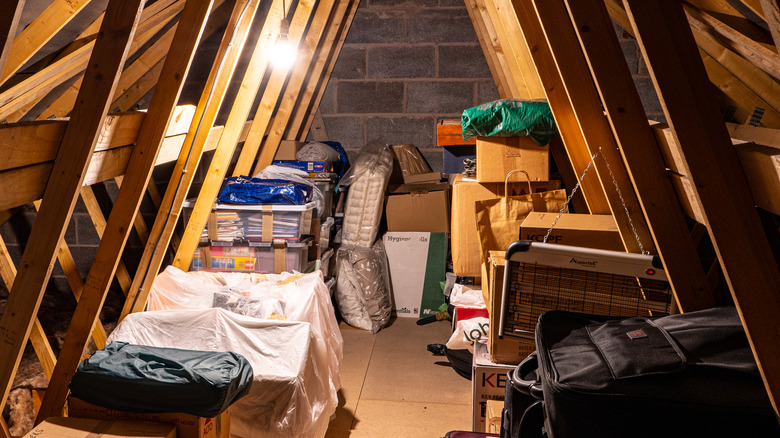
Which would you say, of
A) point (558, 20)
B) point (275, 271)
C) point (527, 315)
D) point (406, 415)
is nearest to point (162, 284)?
point (275, 271)

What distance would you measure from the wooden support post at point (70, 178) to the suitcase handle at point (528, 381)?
1386 millimetres

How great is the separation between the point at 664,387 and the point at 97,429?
182cm

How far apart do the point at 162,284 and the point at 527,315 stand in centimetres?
226

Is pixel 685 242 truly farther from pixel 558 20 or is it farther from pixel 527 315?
pixel 558 20

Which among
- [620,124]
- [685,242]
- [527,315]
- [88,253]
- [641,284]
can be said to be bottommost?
[88,253]

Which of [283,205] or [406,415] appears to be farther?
[283,205]

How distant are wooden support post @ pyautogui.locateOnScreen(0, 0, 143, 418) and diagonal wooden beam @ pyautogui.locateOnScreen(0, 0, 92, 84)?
0.49 m

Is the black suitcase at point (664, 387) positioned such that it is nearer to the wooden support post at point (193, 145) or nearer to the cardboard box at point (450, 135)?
the wooden support post at point (193, 145)

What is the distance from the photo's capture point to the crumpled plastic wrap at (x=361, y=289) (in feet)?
14.9

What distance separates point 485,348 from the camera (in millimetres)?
2512

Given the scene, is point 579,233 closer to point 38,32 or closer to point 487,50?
point 38,32

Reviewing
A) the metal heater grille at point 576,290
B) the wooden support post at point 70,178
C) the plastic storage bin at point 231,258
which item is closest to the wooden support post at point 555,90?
the metal heater grille at point 576,290

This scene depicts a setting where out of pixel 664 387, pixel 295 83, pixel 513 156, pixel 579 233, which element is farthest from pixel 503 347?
pixel 295 83

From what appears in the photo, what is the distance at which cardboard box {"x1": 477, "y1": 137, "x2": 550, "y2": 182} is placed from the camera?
9.57 feet
